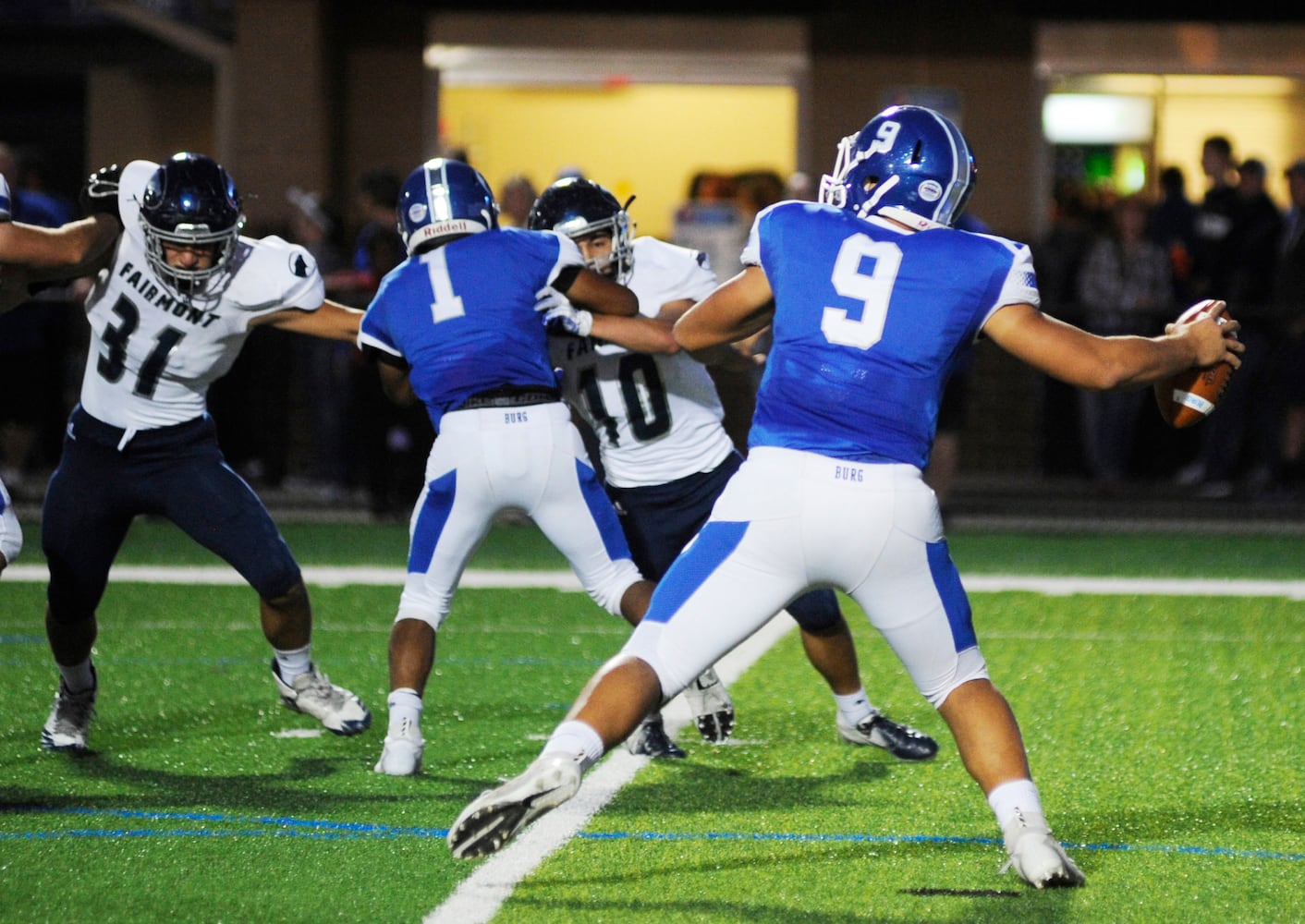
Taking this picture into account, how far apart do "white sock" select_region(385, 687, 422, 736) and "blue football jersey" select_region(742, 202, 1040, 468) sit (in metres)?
1.62

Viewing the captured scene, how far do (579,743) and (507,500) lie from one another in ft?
4.76

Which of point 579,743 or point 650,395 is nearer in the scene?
point 579,743

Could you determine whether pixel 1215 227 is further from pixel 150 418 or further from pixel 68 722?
pixel 68 722

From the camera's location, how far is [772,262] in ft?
14.0

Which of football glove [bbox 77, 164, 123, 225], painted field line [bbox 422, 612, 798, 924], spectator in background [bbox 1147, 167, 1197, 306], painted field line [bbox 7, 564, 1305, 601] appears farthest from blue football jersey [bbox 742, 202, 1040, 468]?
spectator in background [bbox 1147, 167, 1197, 306]

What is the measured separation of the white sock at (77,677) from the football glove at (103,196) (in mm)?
1362

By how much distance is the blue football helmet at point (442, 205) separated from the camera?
5.34m

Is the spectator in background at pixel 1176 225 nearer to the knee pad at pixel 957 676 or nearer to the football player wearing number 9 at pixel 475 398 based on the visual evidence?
the football player wearing number 9 at pixel 475 398

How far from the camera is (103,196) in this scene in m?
5.47

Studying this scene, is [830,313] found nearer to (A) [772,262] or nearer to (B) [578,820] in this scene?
(A) [772,262]

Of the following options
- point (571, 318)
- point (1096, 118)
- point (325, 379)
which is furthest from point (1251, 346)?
point (571, 318)

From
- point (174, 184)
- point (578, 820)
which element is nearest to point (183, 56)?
point (174, 184)

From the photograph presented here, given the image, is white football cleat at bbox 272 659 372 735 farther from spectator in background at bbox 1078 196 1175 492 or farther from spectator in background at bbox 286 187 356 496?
spectator in background at bbox 1078 196 1175 492

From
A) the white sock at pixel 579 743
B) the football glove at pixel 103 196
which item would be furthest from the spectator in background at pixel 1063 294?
the white sock at pixel 579 743
